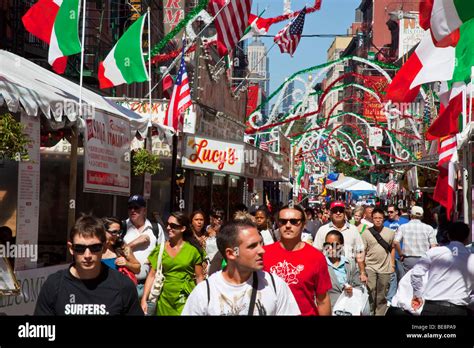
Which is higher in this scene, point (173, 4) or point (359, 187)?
point (173, 4)

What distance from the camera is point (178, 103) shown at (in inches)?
756

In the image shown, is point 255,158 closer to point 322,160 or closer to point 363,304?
point 363,304

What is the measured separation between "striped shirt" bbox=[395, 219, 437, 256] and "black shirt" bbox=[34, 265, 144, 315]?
1060 cm

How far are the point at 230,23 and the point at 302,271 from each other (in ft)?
52.2

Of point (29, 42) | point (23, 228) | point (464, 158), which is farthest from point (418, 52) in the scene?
point (29, 42)

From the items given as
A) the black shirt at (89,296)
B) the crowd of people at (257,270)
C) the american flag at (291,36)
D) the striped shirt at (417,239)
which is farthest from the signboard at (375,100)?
the black shirt at (89,296)

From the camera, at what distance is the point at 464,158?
14.5 meters

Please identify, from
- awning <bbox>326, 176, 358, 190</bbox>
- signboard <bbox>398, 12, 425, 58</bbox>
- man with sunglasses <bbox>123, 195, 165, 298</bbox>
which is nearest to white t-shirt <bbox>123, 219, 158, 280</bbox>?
man with sunglasses <bbox>123, 195, 165, 298</bbox>

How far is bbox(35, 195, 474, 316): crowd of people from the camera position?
598 centimetres

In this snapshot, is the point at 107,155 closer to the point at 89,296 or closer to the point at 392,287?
the point at 392,287

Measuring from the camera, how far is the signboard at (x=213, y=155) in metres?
20.1

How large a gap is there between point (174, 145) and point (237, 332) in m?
13.1

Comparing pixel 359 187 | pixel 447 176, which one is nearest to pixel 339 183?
pixel 359 187

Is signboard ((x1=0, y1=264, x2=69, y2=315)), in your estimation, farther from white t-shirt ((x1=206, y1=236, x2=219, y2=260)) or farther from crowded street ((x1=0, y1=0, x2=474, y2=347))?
white t-shirt ((x1=206, y1=236, x2=219, y2=260))
